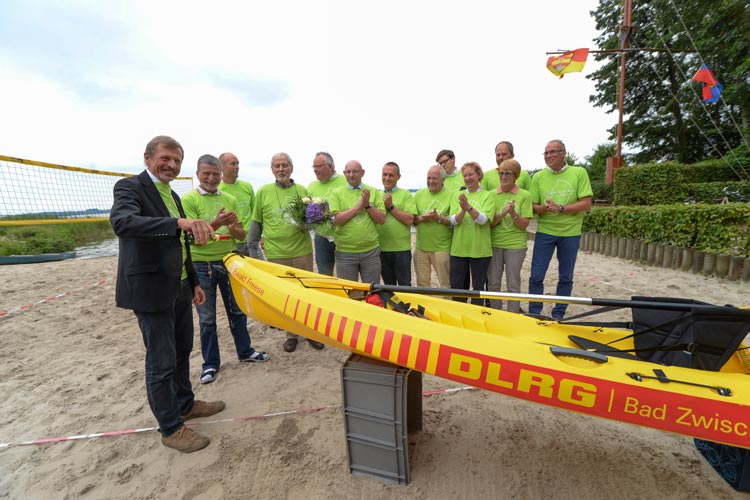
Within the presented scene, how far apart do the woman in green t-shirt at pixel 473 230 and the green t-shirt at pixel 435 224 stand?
0.39ft

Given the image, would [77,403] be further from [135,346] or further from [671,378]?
[671,378]

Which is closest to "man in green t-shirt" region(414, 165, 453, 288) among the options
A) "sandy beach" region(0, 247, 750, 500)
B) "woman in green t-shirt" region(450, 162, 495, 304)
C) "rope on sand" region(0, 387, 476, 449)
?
"woman in green t-shirt" region(450, 162, 495, 304)

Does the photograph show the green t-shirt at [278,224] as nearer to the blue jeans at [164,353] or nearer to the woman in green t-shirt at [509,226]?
the blue jeans at [164,353]

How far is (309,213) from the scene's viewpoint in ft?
10.5

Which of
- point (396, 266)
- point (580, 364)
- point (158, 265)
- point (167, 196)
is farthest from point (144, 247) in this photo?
point (396, 266)

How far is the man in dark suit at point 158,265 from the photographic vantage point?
179 centimetres

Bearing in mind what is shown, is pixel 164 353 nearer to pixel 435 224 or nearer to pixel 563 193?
pixel 435 224

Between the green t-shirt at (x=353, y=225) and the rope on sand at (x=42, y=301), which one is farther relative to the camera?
the rope on sand at (x=42, y=301)

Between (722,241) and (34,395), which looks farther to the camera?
(722,241)

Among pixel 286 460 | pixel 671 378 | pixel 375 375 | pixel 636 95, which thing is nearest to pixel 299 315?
pixel 375 375

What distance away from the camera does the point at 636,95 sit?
22484 millimetres

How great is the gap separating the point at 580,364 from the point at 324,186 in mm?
2963

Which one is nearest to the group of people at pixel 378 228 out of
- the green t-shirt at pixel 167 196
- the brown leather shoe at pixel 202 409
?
the brown leather shoe at pixel 202 409

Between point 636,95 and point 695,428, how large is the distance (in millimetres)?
28775
